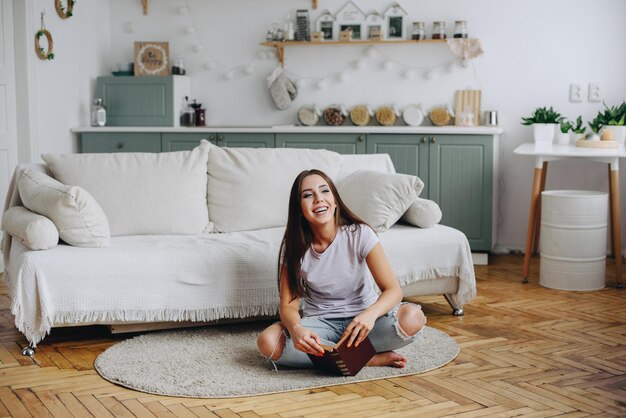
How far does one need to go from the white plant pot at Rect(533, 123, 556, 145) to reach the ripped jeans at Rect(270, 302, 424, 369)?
239cm

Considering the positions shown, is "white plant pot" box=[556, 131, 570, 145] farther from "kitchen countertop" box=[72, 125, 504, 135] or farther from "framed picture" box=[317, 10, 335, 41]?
"framed picture" box=[317, 10, 335, 41]

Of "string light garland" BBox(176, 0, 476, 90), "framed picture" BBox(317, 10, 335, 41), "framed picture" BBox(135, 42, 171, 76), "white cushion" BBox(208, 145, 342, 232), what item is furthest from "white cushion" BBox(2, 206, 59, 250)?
"framed picture" BBox(317, 10, 335, 41)

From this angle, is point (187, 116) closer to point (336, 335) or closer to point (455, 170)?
point (455, 170)

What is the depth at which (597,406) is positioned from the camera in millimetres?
2703

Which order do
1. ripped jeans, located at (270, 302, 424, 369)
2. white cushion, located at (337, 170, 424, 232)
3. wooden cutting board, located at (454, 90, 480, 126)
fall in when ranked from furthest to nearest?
1. wooden cutting board, located at (454, 90, 480, 126)
2. white cushion, located at (337, 170, 424, 232)
3. ripped jeans, located at (270, 302, 424, 369)

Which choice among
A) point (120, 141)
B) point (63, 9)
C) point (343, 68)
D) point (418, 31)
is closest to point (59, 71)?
point (63, 9)

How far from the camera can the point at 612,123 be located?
4855mm

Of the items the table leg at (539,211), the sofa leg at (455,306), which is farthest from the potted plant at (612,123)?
the sofa leg at (455,306)

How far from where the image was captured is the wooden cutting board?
5.46 meters

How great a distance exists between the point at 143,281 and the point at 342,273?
2.62ft

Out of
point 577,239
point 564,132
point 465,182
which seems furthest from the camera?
point 465,182

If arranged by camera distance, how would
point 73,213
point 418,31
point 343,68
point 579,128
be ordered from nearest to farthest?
point 73,213 < point 579,128 < point 418,31 < point 343,68

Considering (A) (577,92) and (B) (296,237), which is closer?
(B) (296,237)

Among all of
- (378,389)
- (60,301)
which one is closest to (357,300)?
(378,389)
